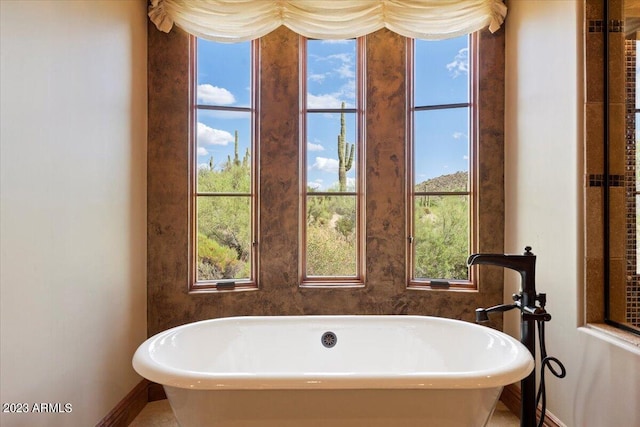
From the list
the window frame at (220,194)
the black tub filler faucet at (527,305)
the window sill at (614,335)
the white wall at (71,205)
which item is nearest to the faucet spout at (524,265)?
the black tub filler faucet at (527,305)

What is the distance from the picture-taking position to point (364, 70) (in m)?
2.45

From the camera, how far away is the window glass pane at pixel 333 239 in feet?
8.20

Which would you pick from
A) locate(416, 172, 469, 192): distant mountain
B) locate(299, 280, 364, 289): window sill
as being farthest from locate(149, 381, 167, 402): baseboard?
locate(416, 172, 469, 192): distant mountain

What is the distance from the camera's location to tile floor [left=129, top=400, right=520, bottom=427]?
201cm

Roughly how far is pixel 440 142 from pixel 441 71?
46cm

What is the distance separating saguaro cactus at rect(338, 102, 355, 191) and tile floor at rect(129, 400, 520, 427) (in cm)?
154

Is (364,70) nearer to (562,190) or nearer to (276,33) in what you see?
(276,33)

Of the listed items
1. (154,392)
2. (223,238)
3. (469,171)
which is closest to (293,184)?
(223,238)

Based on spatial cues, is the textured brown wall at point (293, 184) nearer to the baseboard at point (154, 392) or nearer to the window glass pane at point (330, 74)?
the window glass pane at point (330, 74)

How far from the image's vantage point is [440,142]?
246 cm

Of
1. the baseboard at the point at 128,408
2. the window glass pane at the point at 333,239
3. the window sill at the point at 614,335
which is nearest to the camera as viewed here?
the window sill at the point at 614,335

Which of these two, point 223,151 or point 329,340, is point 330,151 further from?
point 329,340

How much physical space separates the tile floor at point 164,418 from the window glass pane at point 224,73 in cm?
184

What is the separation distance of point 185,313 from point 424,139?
72.8 inches
